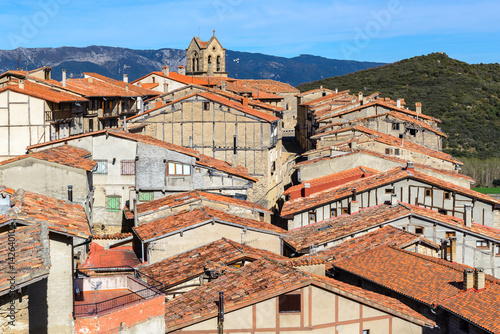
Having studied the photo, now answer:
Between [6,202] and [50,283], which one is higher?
[6,202]

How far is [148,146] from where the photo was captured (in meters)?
34.9

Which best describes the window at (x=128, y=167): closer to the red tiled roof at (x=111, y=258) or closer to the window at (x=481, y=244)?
the red tiled roof at (x=111, y=258)

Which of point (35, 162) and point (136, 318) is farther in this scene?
point (35, 162)

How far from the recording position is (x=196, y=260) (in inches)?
958

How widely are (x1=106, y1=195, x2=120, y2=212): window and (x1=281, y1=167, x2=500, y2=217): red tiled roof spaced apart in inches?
307

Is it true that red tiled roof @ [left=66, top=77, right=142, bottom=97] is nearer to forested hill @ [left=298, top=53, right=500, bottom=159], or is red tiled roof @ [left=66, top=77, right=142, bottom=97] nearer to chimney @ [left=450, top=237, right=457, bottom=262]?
chimney @ [left=450, top=237, right=457, bottom=262]

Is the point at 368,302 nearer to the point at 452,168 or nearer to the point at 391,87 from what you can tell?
the point at 452,168

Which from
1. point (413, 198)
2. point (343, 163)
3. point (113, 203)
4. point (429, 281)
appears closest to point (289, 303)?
point (429, 281)

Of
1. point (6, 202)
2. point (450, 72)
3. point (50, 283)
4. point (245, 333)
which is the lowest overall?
point (245, 333)

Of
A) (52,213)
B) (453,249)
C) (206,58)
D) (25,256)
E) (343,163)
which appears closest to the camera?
(25,256)

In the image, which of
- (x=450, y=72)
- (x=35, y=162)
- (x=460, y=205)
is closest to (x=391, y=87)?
(x=450, y=72)

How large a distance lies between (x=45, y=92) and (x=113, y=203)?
14.9 m

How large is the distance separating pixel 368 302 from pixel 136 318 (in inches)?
249

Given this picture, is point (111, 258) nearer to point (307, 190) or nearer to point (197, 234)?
point (197, 234)
